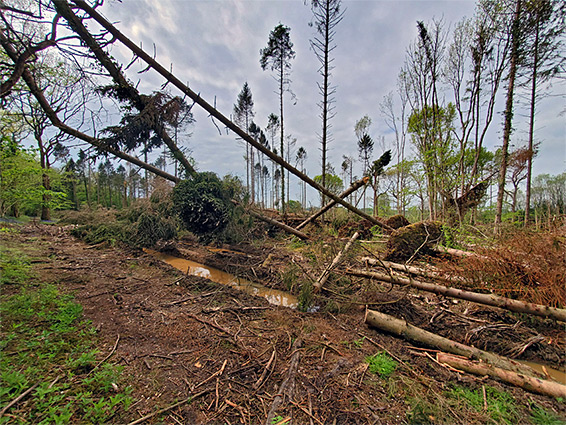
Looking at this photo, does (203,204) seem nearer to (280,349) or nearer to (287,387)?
(280,349)

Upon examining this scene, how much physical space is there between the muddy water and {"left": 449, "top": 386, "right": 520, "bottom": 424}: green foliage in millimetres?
2922

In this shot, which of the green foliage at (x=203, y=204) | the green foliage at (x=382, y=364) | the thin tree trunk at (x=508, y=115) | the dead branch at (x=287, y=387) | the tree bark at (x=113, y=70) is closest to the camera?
the dead branch at (x=287, y=387)

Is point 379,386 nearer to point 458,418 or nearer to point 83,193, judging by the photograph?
point 458,418

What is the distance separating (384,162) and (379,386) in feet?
19.5

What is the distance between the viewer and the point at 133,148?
5520 mm

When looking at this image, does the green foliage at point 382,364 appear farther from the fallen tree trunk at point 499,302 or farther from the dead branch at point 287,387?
the fallen tree trunk at point 499,302

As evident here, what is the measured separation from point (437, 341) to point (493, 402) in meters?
0.83

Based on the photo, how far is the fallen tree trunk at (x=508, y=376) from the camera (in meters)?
2.12

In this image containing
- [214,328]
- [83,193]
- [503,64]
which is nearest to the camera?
[214,328]

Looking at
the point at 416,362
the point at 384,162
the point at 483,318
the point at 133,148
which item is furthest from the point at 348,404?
the point at 133,148

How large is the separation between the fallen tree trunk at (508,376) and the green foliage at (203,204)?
17.5 ft

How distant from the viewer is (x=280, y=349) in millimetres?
2750

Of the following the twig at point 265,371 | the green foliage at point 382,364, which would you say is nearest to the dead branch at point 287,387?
the twig at point 265,371

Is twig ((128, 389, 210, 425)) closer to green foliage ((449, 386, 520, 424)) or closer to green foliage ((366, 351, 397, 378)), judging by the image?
green foliage ((366, 351, 397, 378))
